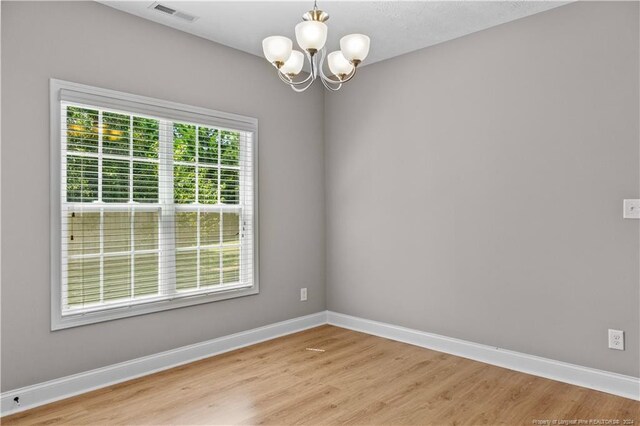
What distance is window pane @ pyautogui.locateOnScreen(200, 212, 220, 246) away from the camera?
12.0ft

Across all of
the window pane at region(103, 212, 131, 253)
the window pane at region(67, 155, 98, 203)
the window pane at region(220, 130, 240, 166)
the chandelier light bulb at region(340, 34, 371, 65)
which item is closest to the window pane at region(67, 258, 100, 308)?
the window pane at region(103, 212, 131, 253)

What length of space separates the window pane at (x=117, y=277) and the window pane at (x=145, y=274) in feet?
0.19

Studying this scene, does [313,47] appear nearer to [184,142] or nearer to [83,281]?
[184,142]

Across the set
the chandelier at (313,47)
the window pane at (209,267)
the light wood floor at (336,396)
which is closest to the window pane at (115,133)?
the window pane at (209,267)

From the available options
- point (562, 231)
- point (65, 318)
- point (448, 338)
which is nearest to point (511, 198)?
point (562, 231)

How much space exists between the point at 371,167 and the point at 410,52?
113cm

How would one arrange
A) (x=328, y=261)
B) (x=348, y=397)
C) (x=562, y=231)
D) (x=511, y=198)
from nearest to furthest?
(x=348, y=397), (x=562, y=231), (x=511, y=198), (x=328, y=261)

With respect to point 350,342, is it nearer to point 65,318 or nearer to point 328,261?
point 328,261

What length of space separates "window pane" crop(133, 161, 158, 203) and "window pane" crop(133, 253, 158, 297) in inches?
17.2

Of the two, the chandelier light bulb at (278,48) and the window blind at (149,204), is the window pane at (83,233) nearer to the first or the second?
the window blind at (149,204)

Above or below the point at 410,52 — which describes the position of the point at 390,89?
below

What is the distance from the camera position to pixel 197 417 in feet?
8.38

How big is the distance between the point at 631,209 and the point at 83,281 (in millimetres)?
3701

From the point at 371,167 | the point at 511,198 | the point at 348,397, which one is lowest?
the point at 348,397
